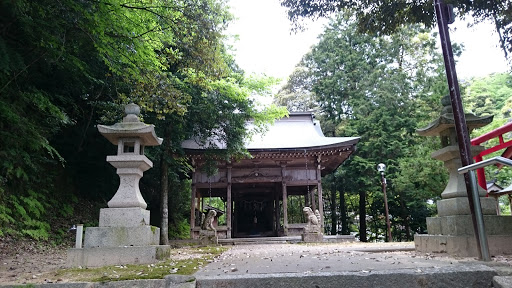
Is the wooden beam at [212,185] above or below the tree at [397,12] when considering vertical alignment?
below

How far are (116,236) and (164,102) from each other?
3518 millimetres

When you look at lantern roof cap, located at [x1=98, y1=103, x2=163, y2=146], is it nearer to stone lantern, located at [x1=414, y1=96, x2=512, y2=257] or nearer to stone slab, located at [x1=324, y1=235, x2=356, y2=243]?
stone lantern, located at [x1=414, y1=96, x2=512, y2=257]

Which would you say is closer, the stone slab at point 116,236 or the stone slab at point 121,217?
the stone slab at point 116,236

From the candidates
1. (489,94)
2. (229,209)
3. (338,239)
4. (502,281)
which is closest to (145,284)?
(502,281)

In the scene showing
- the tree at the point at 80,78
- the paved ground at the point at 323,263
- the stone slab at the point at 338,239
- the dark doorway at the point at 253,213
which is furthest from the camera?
the dark doorway at the point at 253,213

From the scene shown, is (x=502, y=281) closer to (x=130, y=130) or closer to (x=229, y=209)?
(x=130, y=130)

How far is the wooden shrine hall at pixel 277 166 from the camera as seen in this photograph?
1404cm

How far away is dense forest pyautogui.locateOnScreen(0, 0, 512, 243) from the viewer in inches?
251

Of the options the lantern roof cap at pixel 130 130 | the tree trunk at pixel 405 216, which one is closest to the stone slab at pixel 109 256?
the lantern roof cap at pixel 130 130

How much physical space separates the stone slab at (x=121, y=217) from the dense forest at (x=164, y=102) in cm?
291

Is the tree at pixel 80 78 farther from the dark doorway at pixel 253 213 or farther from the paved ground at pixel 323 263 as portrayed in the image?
the dark doorway at pixel 253 213

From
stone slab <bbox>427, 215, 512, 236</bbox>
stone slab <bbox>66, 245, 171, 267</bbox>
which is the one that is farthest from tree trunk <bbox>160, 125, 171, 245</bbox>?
stone slab <bbox>427, 215, 512, 236</bbox>

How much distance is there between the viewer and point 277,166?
601 inches

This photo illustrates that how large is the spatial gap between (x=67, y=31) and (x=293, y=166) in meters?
11.3
